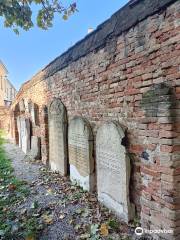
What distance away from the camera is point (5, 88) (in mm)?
39906

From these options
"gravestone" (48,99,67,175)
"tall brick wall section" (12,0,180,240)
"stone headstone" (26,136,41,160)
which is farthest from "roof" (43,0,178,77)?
"stone headstone" (26,136,41,160)

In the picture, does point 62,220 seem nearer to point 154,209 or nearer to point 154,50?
point 154,209

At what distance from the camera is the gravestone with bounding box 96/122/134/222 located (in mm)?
3258

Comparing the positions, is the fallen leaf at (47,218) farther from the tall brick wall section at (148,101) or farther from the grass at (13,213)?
the tall brick wall section at (148,101)

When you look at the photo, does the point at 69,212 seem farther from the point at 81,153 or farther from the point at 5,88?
the point at 5,88

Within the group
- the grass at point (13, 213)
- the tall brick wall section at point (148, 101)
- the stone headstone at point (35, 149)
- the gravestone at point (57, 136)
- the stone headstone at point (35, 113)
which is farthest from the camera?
the stone headstone at point (35, 113)

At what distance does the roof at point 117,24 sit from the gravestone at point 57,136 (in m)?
1.21

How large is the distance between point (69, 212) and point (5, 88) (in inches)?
1556

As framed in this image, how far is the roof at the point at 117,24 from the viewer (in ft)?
9.10

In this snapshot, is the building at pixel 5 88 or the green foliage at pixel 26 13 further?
the building at pixel 5 88

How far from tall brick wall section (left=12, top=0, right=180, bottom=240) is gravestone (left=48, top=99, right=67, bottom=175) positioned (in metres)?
1.54

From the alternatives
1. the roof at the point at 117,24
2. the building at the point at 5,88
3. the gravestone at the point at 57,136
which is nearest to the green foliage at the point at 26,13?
the roof at the point at 117,24

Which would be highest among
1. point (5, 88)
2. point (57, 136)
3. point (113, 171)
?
point (5, 88)

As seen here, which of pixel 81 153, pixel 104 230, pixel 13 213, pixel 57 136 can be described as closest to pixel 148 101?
pixel 104 230
